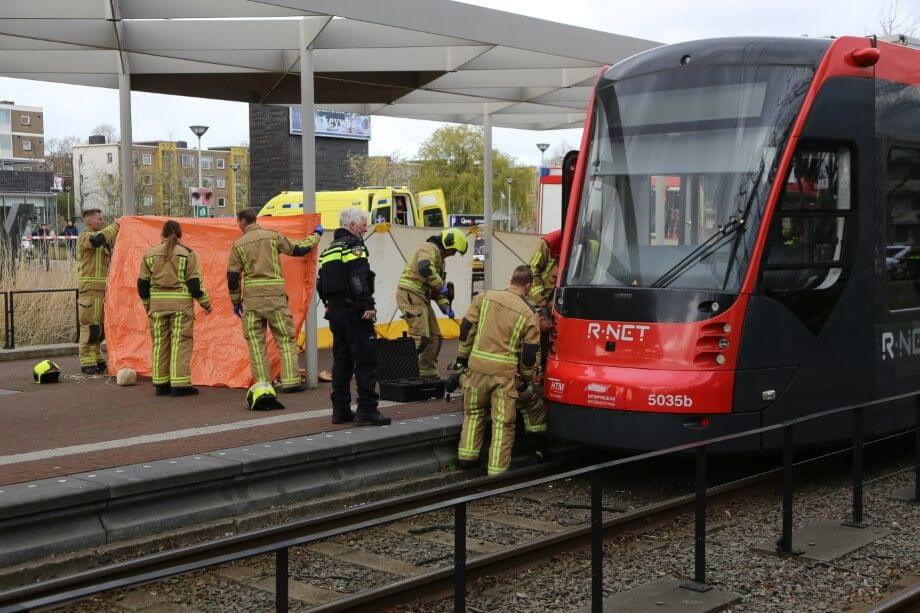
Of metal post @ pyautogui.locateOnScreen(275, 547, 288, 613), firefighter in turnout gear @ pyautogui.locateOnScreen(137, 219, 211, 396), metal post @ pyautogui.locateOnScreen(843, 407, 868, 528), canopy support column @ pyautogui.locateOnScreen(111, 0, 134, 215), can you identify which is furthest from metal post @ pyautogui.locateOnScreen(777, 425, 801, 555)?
canopy support column @ pyautogui.locateOnScreen(111, 0, 134, 215)

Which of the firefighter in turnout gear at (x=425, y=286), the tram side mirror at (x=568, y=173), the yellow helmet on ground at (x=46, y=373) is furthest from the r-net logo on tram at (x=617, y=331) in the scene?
the yellow helmet on ground at (x=46, y=373)

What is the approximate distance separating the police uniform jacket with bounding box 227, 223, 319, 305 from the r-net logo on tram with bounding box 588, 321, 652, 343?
3.85 meters

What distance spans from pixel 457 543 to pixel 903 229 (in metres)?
6.48

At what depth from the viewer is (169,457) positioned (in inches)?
334

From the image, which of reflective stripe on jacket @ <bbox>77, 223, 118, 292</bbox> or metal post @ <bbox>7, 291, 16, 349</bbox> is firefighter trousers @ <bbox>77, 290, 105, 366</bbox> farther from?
metal post @ <bbox>7, 291, 16, 349</bbox>

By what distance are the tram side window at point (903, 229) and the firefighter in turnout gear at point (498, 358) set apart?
3.16 m

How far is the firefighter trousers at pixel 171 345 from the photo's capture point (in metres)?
A: 11.9

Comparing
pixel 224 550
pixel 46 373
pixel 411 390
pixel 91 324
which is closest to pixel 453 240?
pixel 411 390

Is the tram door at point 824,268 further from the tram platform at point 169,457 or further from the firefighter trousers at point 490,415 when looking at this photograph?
the tram platform at point 169,457

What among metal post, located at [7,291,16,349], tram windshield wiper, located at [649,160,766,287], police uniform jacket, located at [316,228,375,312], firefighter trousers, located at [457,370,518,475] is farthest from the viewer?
metal post, located at [7,291,16,349]

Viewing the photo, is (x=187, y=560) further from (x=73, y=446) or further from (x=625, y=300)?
(x=625, y=300)

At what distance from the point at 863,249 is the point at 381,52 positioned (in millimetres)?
6989

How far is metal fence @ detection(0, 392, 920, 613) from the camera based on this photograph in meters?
3.78

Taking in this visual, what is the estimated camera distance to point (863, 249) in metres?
9.27
